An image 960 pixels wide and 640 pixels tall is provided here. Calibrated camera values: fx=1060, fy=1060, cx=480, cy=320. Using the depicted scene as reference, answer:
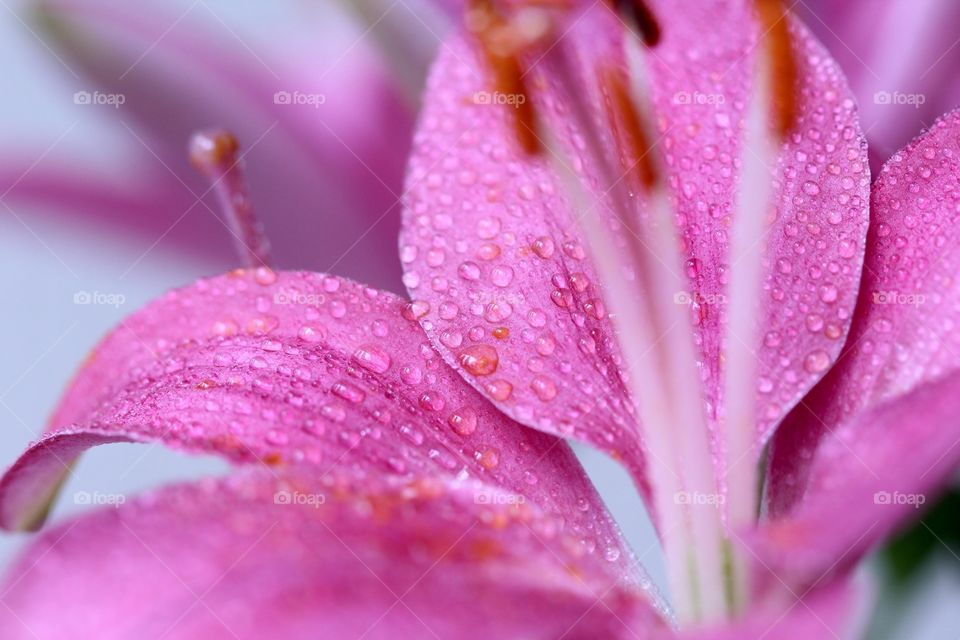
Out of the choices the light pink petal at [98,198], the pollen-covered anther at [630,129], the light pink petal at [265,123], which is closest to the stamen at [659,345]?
the pollen-covered anther at [630,129]

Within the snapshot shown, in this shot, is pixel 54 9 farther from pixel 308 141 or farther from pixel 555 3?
pixel 555 3

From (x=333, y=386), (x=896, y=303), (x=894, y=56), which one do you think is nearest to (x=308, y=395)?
(x=333, y=386)

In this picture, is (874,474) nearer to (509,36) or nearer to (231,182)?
(509,36)

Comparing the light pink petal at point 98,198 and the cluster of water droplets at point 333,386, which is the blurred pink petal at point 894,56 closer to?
the cluster of water droplets at point 333,386

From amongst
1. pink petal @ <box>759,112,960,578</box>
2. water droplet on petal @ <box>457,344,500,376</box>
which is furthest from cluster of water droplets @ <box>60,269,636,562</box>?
pink petal @ <box>759,112,960,578</box>

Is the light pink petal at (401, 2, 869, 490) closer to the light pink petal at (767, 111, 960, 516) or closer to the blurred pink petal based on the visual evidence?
the light pink petal at (767, 111, 960, 516)

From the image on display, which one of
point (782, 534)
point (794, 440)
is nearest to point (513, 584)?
point (782, 534)
